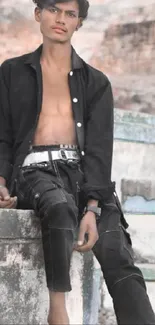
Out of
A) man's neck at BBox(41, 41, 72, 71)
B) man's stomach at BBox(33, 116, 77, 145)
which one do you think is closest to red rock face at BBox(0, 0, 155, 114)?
man's neck at BBox(41, 41, 72, 71)

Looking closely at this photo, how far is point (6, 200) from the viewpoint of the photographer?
1.90 metres

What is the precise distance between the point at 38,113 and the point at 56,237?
47cm

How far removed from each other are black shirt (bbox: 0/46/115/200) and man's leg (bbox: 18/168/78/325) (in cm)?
20

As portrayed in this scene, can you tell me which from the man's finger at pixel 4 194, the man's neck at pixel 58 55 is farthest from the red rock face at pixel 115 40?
the man's finger at pixel 4 194

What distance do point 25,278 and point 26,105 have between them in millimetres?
550

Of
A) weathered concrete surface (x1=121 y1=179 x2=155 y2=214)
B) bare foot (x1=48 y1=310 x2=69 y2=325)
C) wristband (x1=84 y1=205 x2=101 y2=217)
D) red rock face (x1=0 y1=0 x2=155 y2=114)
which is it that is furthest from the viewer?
red rock face (x1=0 y1=0 x2=155 y2=114)

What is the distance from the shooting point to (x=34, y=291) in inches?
72.1

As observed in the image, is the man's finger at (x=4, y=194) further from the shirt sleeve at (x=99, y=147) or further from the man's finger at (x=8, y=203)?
the shirt sleeve at (x=99, y=147)

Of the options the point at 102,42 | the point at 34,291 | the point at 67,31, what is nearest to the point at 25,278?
the point at 34,291

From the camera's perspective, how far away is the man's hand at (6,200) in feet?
6.22

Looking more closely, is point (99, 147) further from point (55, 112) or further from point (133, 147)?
point (133, 147)

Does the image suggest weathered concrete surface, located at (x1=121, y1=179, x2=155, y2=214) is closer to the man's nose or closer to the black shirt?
the black shirt

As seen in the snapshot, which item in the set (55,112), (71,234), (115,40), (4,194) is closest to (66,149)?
(55,112)

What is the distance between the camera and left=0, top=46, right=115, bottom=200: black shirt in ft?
6.40
